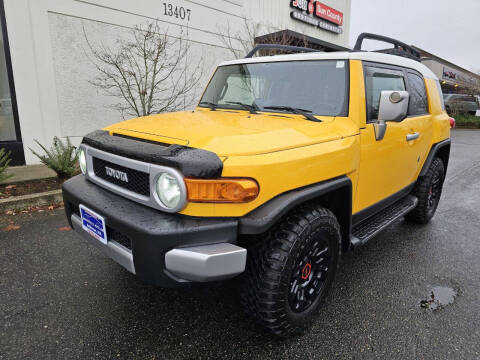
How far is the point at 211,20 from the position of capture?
29.6ft

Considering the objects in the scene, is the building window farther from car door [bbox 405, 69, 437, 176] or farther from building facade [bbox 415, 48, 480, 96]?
building facade [bbox 415, 48, 480, 96]

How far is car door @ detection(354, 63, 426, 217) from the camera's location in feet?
8.40

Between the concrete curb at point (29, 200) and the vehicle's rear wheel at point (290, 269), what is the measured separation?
12.7 ft

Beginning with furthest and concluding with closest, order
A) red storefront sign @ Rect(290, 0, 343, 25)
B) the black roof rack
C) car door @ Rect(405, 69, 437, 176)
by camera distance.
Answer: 1. red storefront sign @ Rect(290, 0, 343, 25)
2. car door @ Rect(405, 69, 437, 176)
3. the black roof rack

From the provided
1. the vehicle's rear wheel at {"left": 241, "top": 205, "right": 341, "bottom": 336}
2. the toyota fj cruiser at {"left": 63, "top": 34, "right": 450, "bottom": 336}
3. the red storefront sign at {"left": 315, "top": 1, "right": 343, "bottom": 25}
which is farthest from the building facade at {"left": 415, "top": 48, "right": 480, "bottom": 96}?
the vehicle's rear wheel at {"left": 241, "top": 205, "right": 341, "bottom": 336}

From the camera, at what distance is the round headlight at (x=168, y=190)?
174 centimetres

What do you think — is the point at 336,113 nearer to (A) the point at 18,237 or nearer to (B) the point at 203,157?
(B) the point at 203,157

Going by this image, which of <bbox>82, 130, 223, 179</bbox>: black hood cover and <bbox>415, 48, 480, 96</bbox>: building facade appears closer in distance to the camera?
<bbox>82, 130, 223, 179</bbox>: black hood cover

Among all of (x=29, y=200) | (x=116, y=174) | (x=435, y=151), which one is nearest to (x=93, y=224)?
(x=116, y=174)

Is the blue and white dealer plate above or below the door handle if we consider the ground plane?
below

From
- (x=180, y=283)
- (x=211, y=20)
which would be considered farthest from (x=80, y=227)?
(x=211, y=20)

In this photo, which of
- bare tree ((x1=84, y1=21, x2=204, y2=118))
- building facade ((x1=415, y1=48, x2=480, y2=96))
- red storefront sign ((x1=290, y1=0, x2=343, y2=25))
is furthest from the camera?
building facade ((x1=415, y1=48, x2=480, y2=96))

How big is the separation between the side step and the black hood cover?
1390mm

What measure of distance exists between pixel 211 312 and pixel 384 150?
1.88 meters
